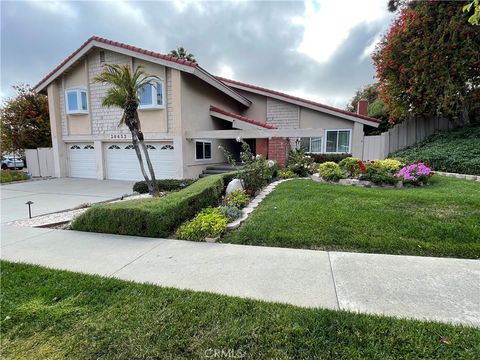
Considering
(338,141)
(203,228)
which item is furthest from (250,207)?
(338,141)

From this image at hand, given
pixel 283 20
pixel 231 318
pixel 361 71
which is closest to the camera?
pixel 231 318

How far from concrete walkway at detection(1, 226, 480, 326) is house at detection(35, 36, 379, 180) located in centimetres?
719

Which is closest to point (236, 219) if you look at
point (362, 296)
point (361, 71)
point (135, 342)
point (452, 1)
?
point (362, 296)

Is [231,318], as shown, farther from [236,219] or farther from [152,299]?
[236,219]

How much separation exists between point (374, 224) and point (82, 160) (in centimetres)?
1501

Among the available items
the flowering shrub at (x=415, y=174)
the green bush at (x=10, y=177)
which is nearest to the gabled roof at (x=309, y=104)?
the flowering shrub at (x=415, y=174)

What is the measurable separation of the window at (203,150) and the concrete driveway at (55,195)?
3624 millimetres

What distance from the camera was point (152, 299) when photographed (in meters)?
2.71

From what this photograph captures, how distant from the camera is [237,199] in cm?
630

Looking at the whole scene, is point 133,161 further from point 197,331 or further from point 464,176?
point 464,176

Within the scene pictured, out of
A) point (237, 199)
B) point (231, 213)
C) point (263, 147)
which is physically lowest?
point (231, 213)

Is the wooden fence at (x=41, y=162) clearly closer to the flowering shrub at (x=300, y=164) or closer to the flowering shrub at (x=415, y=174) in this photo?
the flowering shrub at (x=300, y=164)

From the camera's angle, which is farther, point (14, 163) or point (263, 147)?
point (14, 163)

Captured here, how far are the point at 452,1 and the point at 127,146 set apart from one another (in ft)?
54.2
